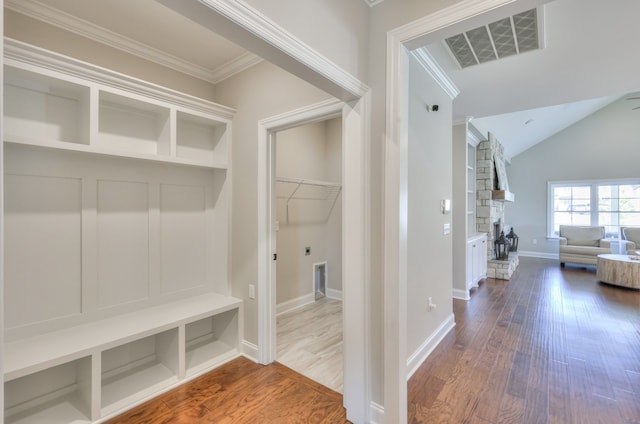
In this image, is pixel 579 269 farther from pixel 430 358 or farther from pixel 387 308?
pixel 387 308

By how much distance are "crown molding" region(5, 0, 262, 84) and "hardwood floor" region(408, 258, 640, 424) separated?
315 centimetres

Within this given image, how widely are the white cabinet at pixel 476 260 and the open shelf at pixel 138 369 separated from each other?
3.98 metres

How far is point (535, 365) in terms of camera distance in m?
2.53

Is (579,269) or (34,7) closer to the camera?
(34,7)

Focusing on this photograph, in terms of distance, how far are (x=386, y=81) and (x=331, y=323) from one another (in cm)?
270

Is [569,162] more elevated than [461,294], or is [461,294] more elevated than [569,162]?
[569,162]

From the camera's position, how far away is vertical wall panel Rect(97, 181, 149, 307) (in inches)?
87.6

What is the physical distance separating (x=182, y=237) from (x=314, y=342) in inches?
65.0

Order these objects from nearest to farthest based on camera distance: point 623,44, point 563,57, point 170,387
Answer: point 170,387 < point 623,44 < point 563,57

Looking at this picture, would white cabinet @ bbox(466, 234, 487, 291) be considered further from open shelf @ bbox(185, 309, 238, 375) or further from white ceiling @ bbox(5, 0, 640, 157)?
open shelf @ bbox(185, 309, 238, 375)

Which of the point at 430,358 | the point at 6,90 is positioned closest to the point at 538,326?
the point at 430,358

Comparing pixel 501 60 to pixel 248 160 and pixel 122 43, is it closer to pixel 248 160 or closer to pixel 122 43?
pixel 248 160

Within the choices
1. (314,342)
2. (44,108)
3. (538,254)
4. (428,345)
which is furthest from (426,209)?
(538,254)

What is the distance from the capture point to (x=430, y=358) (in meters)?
2.70
